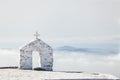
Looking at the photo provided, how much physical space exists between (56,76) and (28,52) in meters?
5.97

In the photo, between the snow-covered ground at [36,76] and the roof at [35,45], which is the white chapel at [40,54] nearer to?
the roof at [35,45]

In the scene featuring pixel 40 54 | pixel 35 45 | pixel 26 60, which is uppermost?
pixel 35 45

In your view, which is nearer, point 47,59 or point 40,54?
point 40,54

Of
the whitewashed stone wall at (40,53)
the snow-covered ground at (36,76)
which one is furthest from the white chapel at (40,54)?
the snow-covered ground at (36,76)

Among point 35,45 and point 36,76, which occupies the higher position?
point 35,45

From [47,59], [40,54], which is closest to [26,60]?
[40,54]

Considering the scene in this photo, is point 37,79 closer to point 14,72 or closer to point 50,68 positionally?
point 14,72

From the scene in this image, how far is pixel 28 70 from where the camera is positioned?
119 feet

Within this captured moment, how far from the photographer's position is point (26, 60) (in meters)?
37.5

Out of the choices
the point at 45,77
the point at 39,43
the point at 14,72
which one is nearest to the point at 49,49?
the point at 39,43

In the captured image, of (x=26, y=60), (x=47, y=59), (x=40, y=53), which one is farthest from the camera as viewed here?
(x=47, y=59)

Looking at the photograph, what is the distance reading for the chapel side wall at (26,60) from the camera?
3744cm

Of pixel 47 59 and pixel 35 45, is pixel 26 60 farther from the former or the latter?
pixel 47 59

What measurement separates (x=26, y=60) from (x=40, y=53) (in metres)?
1.06
